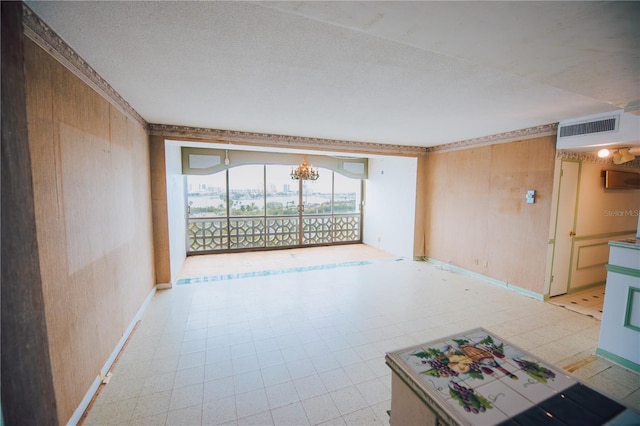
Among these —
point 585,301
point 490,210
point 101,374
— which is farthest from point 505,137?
point 101,374

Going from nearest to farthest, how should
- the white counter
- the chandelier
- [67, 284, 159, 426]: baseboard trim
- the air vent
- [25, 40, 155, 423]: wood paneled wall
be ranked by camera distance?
[25, 40, 155, 423]: wood paneled wall, [67, 284, 159, 426]: baseboard trim, the white counter, the air vent, the chandelier

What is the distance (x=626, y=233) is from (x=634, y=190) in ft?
2.40

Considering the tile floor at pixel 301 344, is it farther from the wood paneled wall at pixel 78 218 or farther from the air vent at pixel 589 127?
the air vent at pixel 589 127

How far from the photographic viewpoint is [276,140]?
4590mm

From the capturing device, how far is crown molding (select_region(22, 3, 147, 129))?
1.39 metres

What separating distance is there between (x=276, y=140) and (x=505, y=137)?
3.67 metres

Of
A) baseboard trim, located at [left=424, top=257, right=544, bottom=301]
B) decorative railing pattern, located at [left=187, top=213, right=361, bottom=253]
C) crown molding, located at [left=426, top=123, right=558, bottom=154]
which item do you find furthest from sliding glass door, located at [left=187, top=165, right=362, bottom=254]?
crown molding, located at [left=426, top=123, right=558, bottom=154]

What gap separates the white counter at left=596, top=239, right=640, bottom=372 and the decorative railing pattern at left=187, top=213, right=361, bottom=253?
559 cm

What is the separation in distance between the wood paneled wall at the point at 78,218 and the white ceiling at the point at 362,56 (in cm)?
36

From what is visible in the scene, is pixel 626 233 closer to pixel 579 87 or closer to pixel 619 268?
pixel 619 268

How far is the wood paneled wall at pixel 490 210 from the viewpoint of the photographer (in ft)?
12.4

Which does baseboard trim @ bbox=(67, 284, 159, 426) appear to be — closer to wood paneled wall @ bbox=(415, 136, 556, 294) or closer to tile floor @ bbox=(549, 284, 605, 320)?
wood paneled wall @ bbox=(415, 136, 556, 294)

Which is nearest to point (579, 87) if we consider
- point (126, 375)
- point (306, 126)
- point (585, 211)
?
point (306, 126)

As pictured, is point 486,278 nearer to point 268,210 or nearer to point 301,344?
point 301,344
